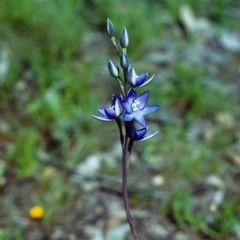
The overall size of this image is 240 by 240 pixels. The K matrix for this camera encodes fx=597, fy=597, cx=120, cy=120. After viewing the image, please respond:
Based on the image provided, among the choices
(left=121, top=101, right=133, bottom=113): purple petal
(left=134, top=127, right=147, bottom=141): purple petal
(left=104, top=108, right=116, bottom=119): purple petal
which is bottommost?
(left=134, top=127, right=147, bottom=141): purple petal

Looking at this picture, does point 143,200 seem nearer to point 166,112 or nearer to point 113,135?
point 113,135

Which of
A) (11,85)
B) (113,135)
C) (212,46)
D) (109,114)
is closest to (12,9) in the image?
(11,85)

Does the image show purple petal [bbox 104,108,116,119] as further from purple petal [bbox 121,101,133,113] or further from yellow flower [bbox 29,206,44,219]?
yellow flower [bbox 29,206,44,219]

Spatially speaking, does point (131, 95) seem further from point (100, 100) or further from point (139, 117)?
point (100, 100)

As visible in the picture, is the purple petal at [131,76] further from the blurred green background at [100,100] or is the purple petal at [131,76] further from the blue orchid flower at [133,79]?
the blurred green background at [100,100]

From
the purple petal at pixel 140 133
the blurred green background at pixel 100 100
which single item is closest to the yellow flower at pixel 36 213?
the blurred green background at pixel 100 100

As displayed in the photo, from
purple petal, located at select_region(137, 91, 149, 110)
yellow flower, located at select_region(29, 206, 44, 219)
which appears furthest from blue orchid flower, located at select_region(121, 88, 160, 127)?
yellow flower, located at select_region(29, 206, 44, 219)
